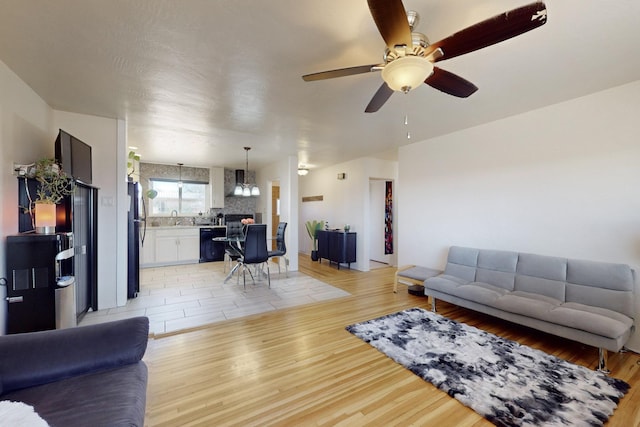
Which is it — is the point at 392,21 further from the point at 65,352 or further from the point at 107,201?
the point at 107,201

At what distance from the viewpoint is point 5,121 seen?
2.16 meters

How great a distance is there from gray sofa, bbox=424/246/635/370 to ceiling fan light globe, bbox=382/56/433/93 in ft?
8.21

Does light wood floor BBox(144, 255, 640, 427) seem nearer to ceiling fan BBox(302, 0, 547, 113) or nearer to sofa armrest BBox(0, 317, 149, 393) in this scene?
sofa armrest BBox(0, 317, 149, 393)

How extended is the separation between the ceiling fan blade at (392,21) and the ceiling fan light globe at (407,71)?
83 mm

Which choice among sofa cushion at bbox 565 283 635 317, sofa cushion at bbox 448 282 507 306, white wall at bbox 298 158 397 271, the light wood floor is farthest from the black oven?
sofa cushion at bbox 565 283 635 317

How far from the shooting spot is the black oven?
21.4 ft

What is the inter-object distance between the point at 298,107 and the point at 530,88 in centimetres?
236

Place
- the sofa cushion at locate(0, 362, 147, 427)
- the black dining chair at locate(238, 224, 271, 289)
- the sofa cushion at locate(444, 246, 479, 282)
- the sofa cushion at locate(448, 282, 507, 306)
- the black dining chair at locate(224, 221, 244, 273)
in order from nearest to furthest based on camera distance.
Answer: the sofa cushion at locate(0, 362, 147, 427) → the sofa cushion at locate(448, 282, 507, 306) → the sofa cushion at locate(444, 246, 479, 282) → the black dining chair at locate(238, 224, 271, 289) → the black dining chair at locate(224, 221, 244, 273)

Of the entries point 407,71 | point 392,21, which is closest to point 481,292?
point 407,71

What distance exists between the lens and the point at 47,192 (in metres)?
2.34

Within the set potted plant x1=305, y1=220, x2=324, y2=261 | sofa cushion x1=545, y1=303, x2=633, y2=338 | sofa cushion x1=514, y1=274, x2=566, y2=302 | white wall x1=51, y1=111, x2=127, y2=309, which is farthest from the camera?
potted plant x1=305, y1=220, x2=324, y2=261

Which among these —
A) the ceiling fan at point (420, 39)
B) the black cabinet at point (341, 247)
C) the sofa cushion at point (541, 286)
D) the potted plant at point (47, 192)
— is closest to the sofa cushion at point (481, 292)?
the sofa cushion at point (541, 286)

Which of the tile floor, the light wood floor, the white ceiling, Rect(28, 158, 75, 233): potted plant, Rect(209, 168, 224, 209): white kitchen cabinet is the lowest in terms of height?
the light wood floor

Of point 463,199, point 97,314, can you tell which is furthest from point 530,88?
point 97,314
